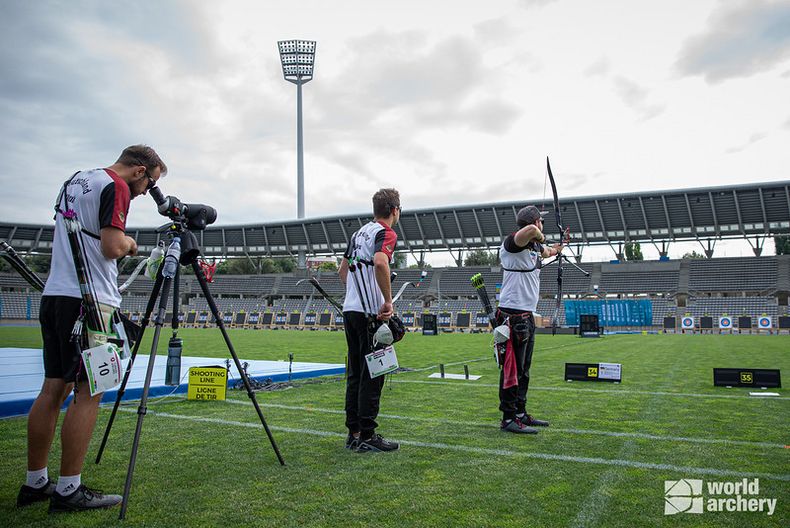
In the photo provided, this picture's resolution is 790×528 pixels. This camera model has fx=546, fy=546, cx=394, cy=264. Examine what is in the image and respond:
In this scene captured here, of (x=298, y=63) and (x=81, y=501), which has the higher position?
(x=298, y=63)

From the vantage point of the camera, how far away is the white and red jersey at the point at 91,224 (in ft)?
9.98

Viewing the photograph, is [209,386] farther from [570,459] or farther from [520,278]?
[570,459]

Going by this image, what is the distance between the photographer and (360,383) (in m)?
4.47

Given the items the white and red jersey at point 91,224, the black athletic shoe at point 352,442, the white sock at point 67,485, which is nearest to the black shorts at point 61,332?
the white and red jersey at point 91,224

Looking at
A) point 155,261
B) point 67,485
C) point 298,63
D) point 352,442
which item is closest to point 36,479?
point 67,485

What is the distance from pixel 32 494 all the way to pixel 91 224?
1.52m

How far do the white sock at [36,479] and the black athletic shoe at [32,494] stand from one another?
16 mm

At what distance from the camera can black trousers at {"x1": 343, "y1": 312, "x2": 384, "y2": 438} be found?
14.1ft

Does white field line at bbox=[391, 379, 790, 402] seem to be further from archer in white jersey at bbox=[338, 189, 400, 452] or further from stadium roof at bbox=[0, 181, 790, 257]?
stadium roof at bbox=[0, 181, 790, 257]

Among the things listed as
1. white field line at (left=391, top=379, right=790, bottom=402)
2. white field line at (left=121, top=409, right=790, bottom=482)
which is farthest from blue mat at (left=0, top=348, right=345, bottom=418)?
white field line at (left=121, top=409, right=790, bottom=482)

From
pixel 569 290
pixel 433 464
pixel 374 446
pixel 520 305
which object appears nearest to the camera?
pixel 433 464

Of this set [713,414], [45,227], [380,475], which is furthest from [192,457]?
[45,227]

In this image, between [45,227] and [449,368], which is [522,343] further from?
[45,227]

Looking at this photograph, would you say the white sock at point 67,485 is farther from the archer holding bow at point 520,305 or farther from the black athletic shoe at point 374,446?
the archer holding bow at point 520,305
